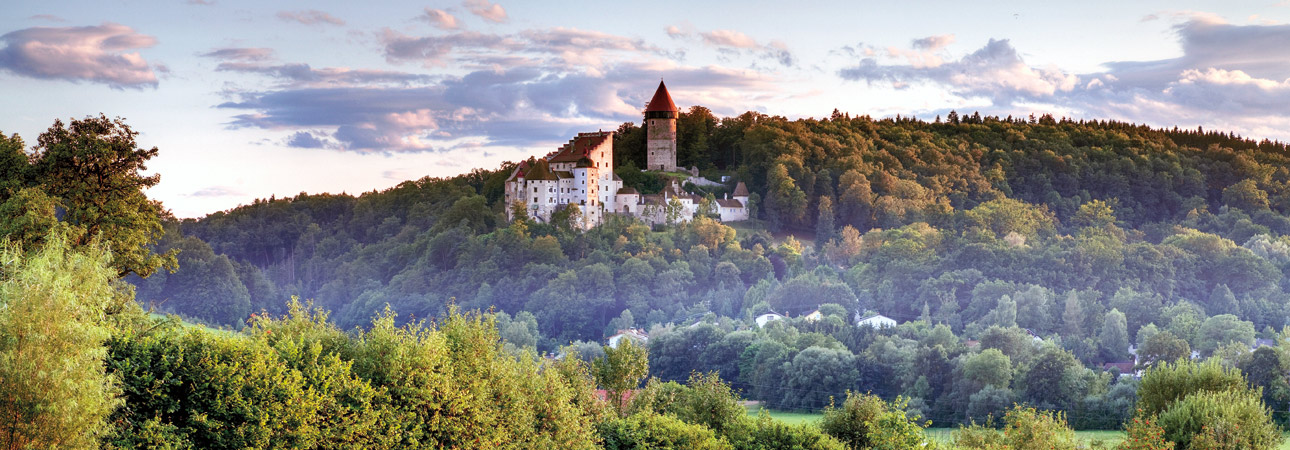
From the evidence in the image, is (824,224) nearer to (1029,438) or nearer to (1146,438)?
(1029,438)

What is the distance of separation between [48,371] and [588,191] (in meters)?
82.4

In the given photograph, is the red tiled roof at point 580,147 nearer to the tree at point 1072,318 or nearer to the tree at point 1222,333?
the tree at point 1072,318

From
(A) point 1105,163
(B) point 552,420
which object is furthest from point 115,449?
(A) point 1105,163

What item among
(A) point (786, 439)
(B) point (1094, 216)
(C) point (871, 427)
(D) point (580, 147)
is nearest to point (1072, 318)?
(B) point (1094, 216)

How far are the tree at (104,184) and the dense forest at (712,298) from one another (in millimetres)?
102

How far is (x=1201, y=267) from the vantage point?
377 ft

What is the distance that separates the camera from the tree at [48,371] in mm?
19297

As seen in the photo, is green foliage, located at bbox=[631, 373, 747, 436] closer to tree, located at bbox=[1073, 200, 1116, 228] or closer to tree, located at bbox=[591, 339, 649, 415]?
tree, located at bbox=[591, 339, 649, 415]

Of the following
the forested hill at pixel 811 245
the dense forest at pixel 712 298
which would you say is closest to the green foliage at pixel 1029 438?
the dense forest at pixel 712 298

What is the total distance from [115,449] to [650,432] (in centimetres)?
1502

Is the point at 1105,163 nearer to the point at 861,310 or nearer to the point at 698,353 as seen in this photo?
the point at 861,310

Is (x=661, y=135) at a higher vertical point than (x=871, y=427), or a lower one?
higher

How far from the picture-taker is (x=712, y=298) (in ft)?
360

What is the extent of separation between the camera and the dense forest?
23.7m
